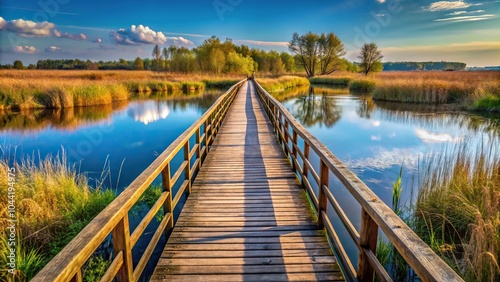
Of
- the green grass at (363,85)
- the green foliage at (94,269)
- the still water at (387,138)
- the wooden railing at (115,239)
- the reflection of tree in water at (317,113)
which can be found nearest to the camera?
the wooden railing at (115,239)

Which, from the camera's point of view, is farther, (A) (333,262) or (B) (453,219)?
(B) (453,219)

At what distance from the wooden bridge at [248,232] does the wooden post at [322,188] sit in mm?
11

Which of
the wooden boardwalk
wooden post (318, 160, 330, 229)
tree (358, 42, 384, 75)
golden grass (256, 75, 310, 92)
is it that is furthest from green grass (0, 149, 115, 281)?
tree (358, 42, 384, 75)

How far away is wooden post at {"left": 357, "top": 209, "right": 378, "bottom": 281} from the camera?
216 centimetres

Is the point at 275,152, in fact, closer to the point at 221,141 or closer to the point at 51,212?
the point at 221,141

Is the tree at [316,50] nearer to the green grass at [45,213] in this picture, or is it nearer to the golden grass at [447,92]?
Result: the golden grass at [447,92]

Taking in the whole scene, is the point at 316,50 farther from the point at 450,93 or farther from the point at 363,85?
the point at 450,93

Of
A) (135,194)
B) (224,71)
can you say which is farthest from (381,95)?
(224,71)

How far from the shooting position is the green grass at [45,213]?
154 inches

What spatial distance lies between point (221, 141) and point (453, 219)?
5461mm

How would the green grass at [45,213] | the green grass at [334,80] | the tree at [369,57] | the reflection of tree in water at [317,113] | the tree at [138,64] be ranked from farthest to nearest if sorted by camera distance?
the tree at [138,64] < the tree at [369,57] < the green grass at [334,80] < the reflection of tree in water at [317,113] < the green grass at [45,213]

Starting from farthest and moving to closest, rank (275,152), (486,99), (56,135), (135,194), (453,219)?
(486,99), (56,135), (275,152), (453,219), (135,194)

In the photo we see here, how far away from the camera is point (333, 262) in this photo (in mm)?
2834

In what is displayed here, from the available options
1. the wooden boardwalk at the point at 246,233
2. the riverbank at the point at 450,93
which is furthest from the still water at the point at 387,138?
the wooden boardwalk at the point at 246,233
